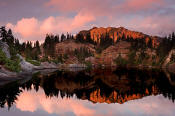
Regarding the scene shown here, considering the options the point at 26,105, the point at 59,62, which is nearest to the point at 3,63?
the point at 26,105

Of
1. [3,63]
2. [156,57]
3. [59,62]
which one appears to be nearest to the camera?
[3,63]

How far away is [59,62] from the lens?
13938 centimetres

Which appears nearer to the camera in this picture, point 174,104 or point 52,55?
point 174,104

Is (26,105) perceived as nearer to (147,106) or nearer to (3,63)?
(147,106)

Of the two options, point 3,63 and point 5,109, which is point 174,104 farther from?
point 3,63

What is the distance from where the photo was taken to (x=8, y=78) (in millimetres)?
43281

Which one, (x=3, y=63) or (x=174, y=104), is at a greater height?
(x=3, y=63)

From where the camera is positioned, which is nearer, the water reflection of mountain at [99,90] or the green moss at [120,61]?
the water reflection of mountain at [99,90]

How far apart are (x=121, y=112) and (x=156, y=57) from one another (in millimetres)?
160109

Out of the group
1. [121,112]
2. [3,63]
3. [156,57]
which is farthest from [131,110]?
[156,57]

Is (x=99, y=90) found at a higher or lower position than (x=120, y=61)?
lower

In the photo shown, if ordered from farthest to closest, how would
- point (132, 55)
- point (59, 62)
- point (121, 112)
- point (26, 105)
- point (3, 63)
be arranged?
point (132, 55) < point (59, 62) < point (3, 63) < point (26, 105) < point (121, 112)

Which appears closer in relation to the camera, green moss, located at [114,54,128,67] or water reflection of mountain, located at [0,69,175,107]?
water reflection of mountain, located at [0,69,175,107]

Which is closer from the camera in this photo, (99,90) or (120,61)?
(99,90)
